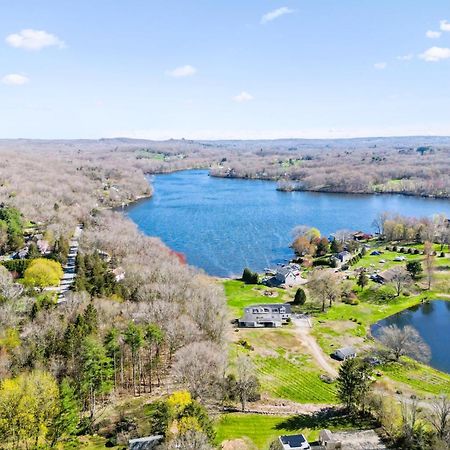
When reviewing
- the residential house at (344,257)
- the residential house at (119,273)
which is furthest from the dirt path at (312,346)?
the residential house at (344,257)

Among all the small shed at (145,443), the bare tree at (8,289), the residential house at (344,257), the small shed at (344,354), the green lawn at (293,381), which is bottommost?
the green lawn at (293,381)

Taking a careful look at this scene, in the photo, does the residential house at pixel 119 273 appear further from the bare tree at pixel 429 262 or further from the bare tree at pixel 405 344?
the bare tree at pixel 429 262

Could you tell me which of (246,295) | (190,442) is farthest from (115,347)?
(246,295)

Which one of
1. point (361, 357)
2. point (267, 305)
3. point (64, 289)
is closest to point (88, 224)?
point (64, 289)

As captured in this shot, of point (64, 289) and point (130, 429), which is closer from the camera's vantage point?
point (130, 429)

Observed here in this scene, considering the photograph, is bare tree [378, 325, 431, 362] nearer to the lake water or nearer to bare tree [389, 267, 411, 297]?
the lake water

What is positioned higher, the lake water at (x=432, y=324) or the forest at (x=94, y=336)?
the forest at (x=94, y=336)

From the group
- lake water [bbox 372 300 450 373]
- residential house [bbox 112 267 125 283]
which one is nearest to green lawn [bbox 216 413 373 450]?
lake water [bbox 372 300 450 373]

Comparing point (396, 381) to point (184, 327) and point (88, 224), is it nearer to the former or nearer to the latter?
point (184, 327)
